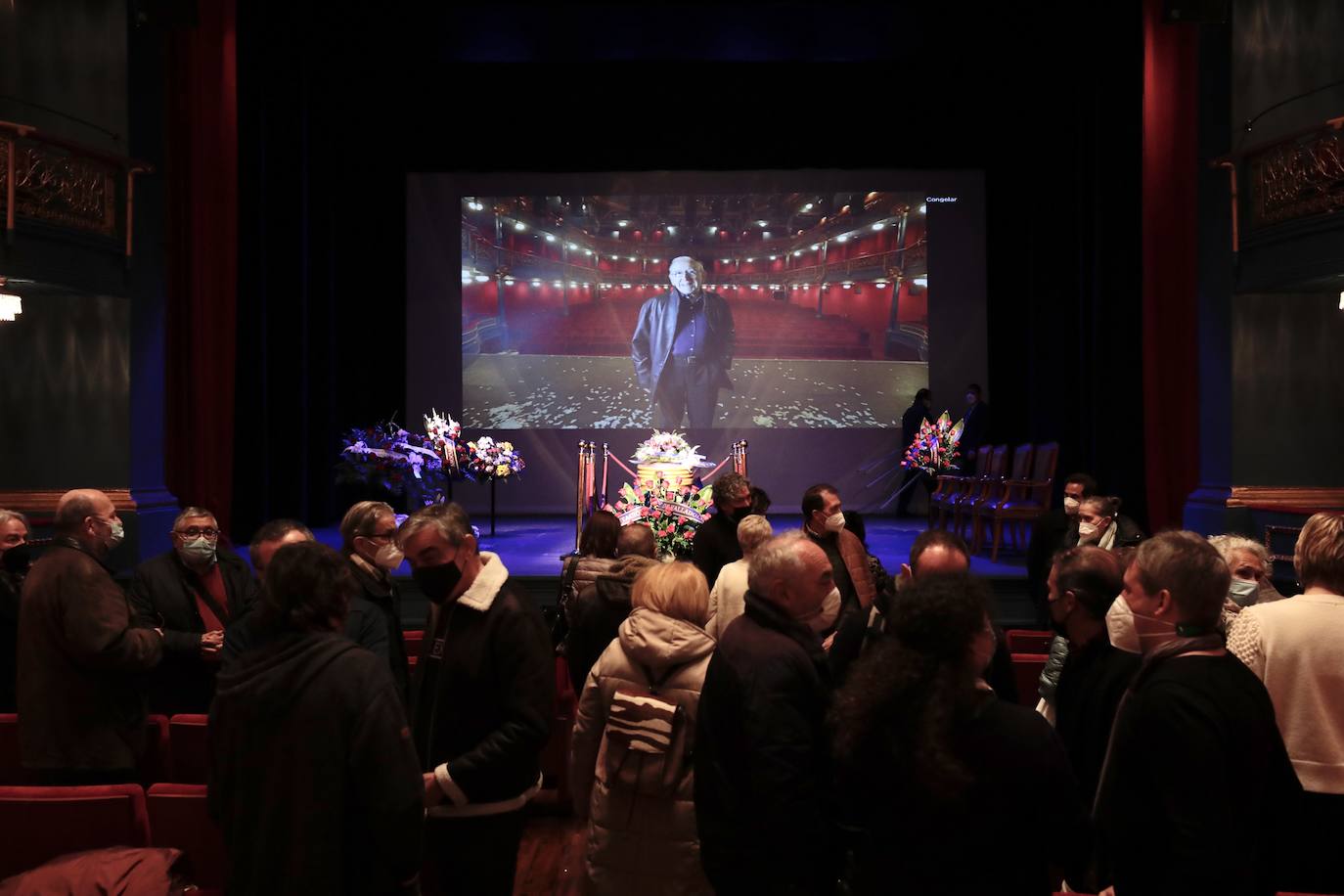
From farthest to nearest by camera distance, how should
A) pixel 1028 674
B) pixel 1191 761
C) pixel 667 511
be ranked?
→ pixel 667 511 → pixel 1028 674 → pixel 1191 761

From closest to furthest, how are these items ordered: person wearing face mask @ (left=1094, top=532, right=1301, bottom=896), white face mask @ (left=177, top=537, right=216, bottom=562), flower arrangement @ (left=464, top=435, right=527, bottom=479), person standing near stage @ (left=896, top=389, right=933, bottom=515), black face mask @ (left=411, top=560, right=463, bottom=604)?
person wearing face mask @ (left=1094, top=532, right=1301, bottom=896), black face mask @ (left=411, top=560, right=463, bottom=604), white face mask @ (left=177, top=537, right=216, bottom=562), flower arrangement @ (left=464, top=435, right=527, bottom=479), person standing near stage @ (left=896, top=389, right=933, bottom=515)

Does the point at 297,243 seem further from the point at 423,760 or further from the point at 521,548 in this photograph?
the point at 423,760

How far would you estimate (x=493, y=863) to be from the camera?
274cm

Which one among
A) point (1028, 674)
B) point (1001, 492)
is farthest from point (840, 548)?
point (1001, 492)

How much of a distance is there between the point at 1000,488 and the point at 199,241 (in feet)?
22.0

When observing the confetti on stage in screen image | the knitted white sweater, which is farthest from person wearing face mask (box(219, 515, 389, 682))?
the confetti on stage in screen image

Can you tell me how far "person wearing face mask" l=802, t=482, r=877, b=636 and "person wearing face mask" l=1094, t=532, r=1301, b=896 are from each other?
194 centimetres

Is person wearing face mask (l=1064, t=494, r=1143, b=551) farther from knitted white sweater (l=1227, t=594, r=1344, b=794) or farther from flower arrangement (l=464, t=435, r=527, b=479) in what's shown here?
flower arrangement (l=464, t=435, r=527, b=479)

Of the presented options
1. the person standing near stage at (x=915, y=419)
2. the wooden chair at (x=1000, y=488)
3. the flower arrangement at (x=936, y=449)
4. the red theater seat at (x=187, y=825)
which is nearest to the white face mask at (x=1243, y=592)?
the red theater seat at (x=187, y=825)

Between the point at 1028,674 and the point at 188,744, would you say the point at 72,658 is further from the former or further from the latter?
the point at 1028,674

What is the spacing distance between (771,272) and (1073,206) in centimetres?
342

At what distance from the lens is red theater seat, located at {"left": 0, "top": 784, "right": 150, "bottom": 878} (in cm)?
244

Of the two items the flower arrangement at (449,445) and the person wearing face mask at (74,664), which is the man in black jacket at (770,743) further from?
the flower arrangement at (449,445)

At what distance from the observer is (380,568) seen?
332 cm
